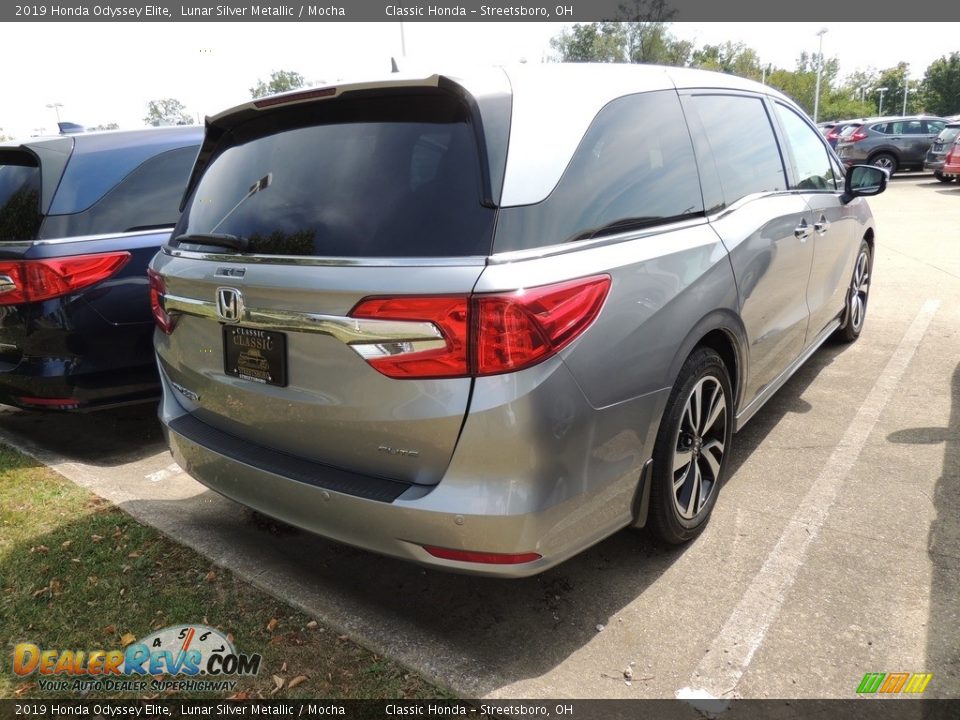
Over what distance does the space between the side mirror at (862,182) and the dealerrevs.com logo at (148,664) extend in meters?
4.44

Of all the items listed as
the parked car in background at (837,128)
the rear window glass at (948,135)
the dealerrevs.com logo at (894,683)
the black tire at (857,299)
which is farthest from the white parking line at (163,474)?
the parked car in background at (837,128)

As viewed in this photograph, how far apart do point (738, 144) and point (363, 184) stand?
2.01 meters

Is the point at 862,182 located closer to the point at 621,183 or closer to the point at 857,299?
the point at 857,299

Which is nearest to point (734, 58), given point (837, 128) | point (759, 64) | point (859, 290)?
point (759, 64)

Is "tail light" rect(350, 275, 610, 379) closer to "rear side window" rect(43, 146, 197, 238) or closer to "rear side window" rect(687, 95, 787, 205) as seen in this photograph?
"rear side window" rect(687, 95, 787, 205)

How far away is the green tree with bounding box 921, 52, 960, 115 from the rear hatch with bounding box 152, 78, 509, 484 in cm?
8403

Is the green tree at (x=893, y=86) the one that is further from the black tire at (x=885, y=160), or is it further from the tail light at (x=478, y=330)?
the tail light at (x=478, y=330)

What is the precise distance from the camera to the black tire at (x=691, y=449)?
260cm

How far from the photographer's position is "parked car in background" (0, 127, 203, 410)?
379 centimetres

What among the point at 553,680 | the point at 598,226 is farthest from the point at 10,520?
the point at 598,226

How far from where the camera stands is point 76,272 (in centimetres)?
382

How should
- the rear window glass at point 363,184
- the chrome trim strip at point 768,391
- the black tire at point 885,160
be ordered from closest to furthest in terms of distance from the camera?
1. the rear window glass at point 363,184
2. the chrome trim strip at point 768,391
3. the black tire at point 885,160

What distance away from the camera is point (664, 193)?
272 cm

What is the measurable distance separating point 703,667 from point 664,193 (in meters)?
1.66
